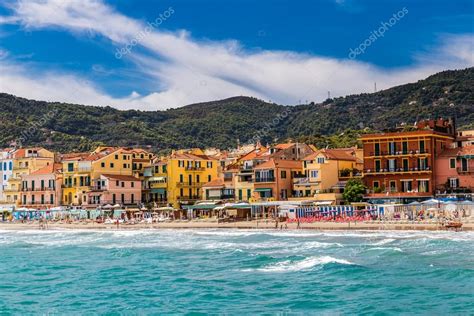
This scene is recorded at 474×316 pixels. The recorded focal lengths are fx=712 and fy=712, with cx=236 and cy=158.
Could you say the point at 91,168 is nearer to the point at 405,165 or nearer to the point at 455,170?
the point at 405,165

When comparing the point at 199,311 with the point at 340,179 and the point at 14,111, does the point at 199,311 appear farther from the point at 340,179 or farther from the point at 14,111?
the point at 14,111

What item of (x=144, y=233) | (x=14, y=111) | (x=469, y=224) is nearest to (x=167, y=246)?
(x=144, y=233)

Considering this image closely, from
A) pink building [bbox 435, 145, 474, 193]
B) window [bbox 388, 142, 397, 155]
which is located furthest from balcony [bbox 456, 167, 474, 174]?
window [bbox 388, 142, 397, 155]

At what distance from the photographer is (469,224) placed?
168 ft

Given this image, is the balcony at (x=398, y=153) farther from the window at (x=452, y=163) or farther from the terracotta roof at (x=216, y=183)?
the terracotta roof at (x=216, y=183)

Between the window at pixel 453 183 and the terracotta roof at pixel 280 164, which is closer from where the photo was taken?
the window at pixel 453 183

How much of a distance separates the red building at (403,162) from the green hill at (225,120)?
71412mm

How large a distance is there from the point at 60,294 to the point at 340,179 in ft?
139

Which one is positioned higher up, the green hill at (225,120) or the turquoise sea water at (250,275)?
the green hill at (225,120)

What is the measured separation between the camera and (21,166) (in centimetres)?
8869

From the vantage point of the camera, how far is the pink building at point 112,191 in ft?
256

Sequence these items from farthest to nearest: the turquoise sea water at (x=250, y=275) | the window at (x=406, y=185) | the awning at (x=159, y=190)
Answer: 1. the awning at (x=159, y=190)
2. the window at (x=406, y=185)
3. the turquoise sea water at (x=250, y=275)

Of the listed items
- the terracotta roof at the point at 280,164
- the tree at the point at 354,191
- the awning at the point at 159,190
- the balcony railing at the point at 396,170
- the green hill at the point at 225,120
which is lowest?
the tree at the point at 354,191

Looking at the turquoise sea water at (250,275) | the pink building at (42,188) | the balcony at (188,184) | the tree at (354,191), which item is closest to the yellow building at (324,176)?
the tree at (354,191)
